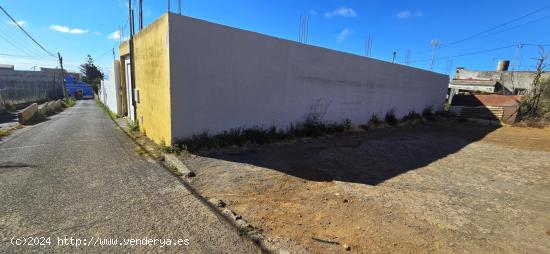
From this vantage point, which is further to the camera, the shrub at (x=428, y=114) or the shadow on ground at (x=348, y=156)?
the shrub at (x=428, y=114)

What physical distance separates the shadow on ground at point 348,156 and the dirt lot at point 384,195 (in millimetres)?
26

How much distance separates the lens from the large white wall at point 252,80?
552 centimetres

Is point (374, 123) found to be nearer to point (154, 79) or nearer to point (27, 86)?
point (154, 79)

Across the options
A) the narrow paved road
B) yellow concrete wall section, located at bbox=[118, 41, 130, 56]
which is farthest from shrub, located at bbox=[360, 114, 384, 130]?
yellow concrete wall section, located at bbox=[118, 41, 130, 56]

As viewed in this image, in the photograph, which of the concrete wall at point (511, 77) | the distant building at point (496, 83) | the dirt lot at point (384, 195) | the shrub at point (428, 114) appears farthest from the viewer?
the concrete wall at point (511, 77)

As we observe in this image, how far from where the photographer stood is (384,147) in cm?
738

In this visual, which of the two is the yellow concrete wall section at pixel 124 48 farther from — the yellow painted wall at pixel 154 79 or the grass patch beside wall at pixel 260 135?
the grass patch beside wall at pixel 260 135

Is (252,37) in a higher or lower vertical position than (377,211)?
higher

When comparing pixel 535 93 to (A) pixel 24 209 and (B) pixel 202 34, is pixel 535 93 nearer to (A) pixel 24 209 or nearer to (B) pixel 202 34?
(B) pixel 202 34

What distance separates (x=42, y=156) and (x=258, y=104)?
4.78 meters

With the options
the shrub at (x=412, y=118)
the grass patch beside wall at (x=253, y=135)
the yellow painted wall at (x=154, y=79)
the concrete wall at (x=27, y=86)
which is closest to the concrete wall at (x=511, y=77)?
the shrub at (x=412, y=118)

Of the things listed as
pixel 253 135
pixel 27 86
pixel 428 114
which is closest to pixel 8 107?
pixel 27 86

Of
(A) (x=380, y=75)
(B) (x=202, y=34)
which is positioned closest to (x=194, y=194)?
(B) (x=202, y=34)

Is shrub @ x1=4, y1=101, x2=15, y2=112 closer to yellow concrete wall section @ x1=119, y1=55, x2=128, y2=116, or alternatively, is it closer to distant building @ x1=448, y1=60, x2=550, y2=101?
yellow concrete wall section @ x1=119, y1=55, x2=128, y2=116
